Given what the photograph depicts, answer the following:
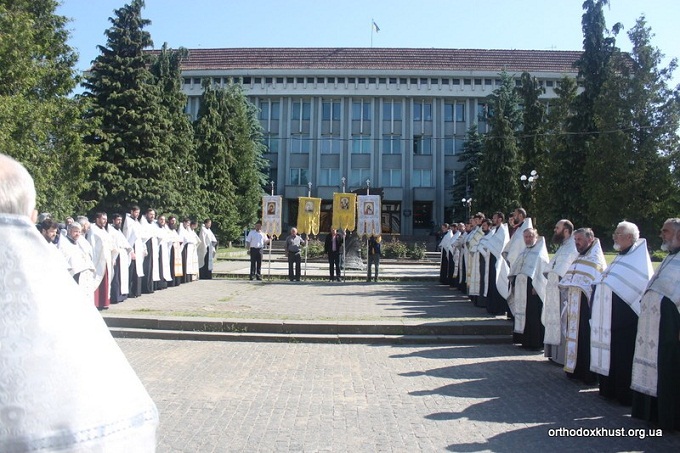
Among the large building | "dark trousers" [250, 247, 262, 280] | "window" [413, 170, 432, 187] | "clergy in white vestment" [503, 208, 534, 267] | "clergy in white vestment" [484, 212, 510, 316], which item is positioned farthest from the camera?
"window" [413, 170, 432, 187]

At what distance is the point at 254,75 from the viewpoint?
66.0 meters

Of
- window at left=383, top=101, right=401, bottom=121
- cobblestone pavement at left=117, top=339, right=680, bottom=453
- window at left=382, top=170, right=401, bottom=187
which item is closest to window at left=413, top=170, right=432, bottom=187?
window at left=382, top=170, right=401, bottom=187

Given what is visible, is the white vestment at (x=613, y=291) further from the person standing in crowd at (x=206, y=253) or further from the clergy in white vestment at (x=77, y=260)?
the person standing in crowd at (x=206, y=253)

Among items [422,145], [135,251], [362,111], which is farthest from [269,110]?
[135,251]

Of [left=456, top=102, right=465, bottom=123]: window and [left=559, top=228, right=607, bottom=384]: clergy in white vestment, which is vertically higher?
[left=456, top=102, right=465, bottom=123]: window

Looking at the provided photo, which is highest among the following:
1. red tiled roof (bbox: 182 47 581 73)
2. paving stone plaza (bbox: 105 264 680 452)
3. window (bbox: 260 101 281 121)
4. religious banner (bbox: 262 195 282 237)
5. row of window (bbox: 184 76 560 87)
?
red tiled roof (bbox: 182 47 581 73)

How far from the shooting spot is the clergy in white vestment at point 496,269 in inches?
527

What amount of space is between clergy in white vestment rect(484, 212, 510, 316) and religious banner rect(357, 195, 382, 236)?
9.36 meters

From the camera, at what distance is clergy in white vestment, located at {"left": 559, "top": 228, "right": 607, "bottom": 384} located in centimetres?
803

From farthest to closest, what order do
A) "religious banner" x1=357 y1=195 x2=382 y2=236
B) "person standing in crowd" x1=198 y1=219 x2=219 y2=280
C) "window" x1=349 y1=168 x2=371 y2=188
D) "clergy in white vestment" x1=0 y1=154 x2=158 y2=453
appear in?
"window" x1=349 y1=168 x2=371 y2=188, "religious banner" x1=357 y1=195 x2=382 y2=236, "person standing in crowd" x1=198 y1=219 x2=219 y2=280, "clergy in white vestment" x1=0 y1=154 x2=158 y2=453

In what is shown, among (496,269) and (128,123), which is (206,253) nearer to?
(496,269)

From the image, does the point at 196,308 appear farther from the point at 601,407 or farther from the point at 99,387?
the point at 99,387

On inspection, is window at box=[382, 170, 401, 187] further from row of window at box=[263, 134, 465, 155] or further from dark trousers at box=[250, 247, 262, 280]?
dark trousers at box=[250, 247, 262, 280]

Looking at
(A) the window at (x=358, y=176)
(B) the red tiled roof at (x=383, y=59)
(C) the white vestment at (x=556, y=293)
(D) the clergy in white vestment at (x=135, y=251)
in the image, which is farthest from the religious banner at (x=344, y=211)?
(B) the red tiled roof at (x=383, y=59)
